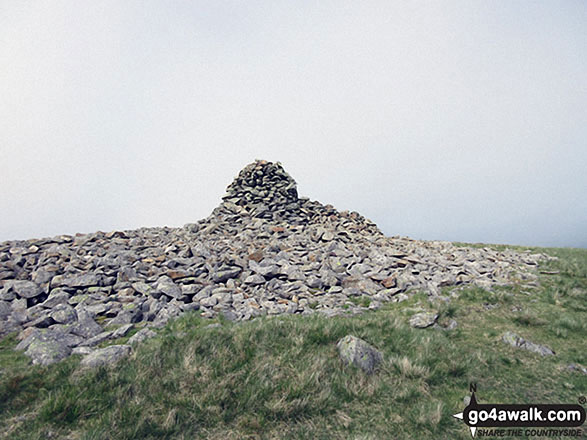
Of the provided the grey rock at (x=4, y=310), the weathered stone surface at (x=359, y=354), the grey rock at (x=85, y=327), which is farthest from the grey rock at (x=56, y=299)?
the weathered stone surface at (x=359, y=354)

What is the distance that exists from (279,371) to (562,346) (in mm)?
7990

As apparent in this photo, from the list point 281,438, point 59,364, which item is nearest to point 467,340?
point 281,438

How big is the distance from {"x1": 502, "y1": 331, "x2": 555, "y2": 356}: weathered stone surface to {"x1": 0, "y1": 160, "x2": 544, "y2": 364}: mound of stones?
3.90 meters

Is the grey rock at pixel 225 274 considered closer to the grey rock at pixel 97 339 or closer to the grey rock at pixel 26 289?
the grey rock at pixel 97 339

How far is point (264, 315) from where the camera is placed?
9.15 meters

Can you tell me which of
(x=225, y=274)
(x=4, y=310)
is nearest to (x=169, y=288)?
(x=225, y=274)

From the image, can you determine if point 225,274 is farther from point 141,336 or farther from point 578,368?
point 578,368

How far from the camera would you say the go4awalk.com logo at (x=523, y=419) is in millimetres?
4402

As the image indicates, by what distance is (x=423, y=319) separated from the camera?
341 inches

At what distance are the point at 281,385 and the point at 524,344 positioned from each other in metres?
6.86

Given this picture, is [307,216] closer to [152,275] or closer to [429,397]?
[152,275]

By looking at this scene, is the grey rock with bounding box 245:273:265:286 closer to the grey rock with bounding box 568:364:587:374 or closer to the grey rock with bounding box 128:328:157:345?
the grey rock with bounding box 128:328:157:345

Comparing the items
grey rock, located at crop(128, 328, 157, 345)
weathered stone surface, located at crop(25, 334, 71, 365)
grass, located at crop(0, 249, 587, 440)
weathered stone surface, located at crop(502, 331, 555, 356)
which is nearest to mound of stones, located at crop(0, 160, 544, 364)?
weathered stone surface, located at crop(25, 334, 71, 365)

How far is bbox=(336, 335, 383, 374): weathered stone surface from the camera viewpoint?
5820 millimetres
